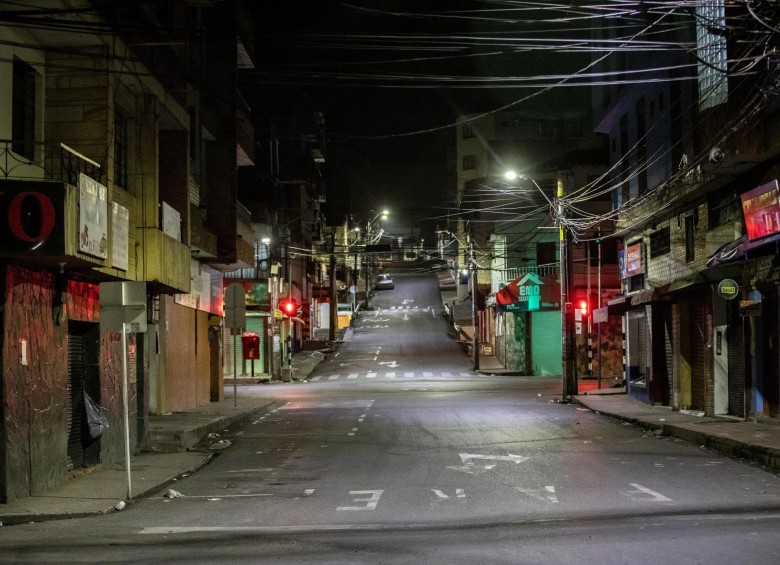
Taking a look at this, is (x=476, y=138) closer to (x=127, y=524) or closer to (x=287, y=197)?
(x=287, y=197)

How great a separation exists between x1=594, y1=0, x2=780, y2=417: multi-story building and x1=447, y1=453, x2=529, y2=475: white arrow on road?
7.29m

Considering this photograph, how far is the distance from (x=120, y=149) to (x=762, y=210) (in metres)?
13.6

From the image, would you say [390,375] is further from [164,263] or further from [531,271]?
[164,263]

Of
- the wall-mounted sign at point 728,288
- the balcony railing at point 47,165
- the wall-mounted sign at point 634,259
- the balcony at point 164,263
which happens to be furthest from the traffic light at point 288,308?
the balcony railing at point 47,165

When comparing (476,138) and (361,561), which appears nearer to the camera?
(361,561)

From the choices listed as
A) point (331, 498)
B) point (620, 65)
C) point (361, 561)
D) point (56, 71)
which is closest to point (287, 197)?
point (620, 65)

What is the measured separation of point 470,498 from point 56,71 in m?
10.2

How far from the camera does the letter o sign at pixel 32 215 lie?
1218cm

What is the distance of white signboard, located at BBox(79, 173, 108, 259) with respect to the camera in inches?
537

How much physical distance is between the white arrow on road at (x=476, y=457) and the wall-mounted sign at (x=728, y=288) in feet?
23.0

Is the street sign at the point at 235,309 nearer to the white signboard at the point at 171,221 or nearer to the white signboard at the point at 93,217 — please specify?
the white signboard at the point at 171,221

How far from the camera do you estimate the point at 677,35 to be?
1085 inches

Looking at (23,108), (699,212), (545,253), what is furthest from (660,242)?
(545,253)

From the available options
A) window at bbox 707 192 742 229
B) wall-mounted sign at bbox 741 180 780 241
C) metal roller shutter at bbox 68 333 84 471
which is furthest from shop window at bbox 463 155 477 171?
metal roller shutter at bbox 68 333 84 471
